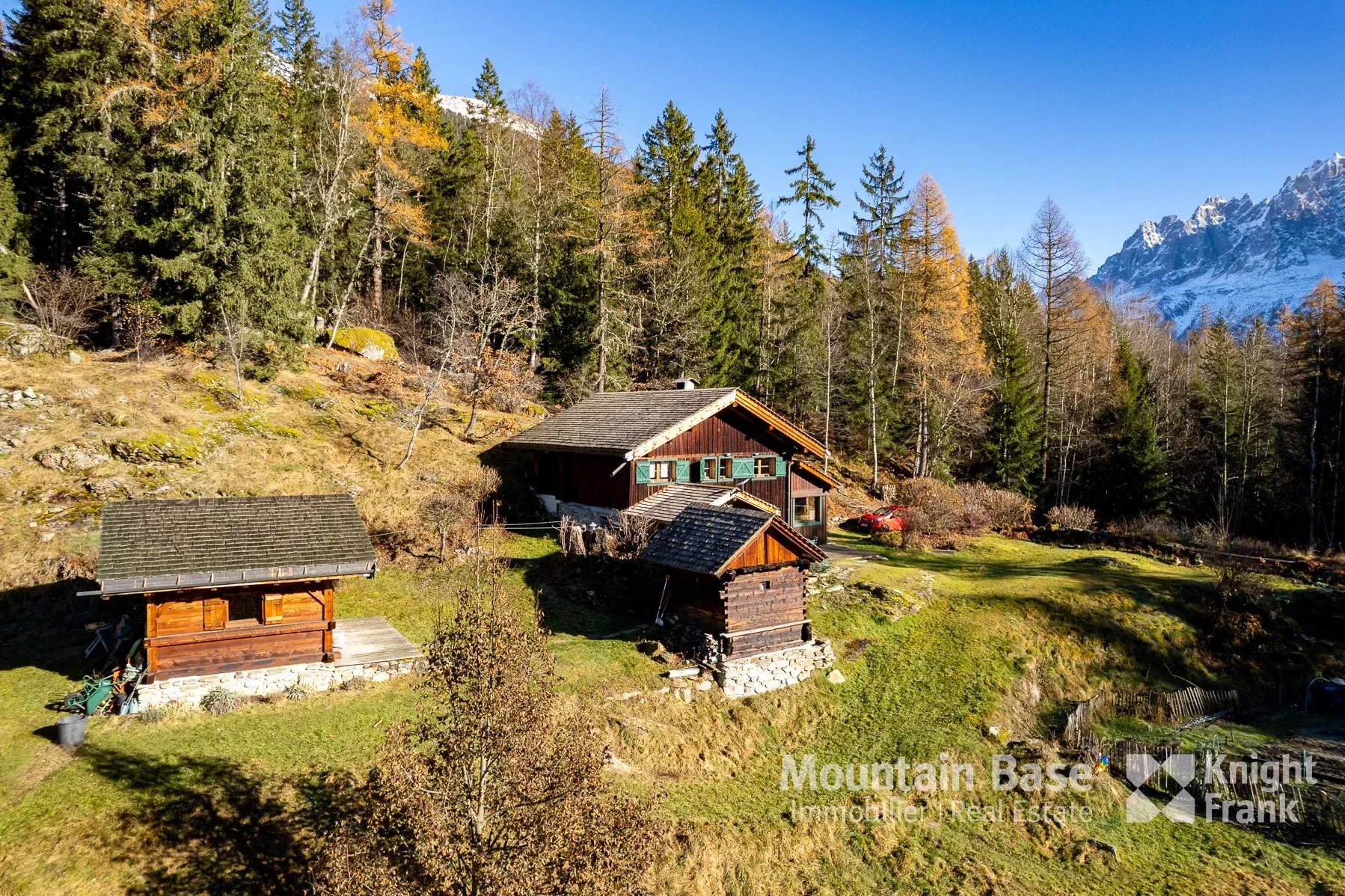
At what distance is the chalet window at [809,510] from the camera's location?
31203 millimetres

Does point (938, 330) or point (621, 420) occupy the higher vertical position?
point (938, 330)

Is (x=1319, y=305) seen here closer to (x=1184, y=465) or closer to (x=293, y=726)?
(x=1184, y=465)

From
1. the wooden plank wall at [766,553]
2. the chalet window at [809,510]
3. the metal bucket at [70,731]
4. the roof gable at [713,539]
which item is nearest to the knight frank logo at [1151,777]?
the roof gable at [713,539]

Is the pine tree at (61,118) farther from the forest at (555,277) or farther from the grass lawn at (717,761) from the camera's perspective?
the grass lawn at (717,761)

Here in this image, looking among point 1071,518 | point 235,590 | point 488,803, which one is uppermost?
point 235,590

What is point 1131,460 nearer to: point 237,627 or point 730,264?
point 730,264

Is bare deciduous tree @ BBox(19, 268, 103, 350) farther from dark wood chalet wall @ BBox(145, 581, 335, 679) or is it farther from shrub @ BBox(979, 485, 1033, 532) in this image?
shrub @ BBox(979, 485, 1033, 532)

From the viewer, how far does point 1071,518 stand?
37.2 meters

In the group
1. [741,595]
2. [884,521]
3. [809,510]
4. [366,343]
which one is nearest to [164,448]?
[366,343]

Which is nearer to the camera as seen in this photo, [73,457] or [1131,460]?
[73,457]

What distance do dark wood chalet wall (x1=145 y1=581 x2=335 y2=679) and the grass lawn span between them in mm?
1374

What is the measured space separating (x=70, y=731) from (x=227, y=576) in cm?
357

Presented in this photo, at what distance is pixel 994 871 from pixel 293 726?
44.9 ft

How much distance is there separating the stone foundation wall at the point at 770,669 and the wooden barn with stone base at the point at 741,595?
0.02 metres
